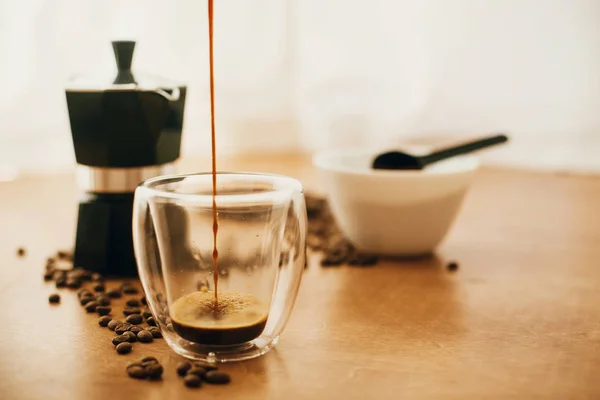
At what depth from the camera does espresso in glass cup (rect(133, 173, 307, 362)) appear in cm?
75

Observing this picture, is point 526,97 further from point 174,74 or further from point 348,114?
Result: point 174,74

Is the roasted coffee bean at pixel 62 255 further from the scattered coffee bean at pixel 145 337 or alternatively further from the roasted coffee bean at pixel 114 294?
the scattered coffee bean at pixel 145 337

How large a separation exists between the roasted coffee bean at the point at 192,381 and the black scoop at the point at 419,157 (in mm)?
592

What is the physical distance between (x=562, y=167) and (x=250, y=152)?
34.6 inches

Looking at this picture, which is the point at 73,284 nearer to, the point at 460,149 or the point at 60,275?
the point at 60,275

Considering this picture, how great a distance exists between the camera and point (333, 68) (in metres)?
2.20

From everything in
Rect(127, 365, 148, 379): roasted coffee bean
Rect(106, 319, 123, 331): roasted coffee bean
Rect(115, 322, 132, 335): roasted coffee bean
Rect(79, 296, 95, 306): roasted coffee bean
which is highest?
Rect(127, 365, 148, 379): roasted coffee bean

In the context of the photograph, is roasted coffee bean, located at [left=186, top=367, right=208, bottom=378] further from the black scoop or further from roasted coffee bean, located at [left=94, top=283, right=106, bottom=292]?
the black scoop

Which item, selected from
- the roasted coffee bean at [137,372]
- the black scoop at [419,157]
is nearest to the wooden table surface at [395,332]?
the roasted coffee bean at [137,372]

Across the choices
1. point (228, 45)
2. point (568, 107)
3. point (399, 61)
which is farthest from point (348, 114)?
point (568, 107)

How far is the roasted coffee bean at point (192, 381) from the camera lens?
68cm

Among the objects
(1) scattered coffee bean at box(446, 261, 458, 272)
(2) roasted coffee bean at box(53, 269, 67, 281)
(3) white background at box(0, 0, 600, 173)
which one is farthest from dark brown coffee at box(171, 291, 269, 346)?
(3) white background at box(0, 0, 600, 173)

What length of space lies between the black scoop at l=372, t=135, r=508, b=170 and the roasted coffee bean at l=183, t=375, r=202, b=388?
592 millimetres

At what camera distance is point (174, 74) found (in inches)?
78.4
